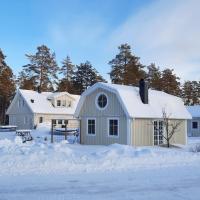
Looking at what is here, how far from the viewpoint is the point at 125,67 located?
226ft

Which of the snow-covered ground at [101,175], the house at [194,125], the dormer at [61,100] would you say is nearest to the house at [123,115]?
the snow-covered ground at [101,175]

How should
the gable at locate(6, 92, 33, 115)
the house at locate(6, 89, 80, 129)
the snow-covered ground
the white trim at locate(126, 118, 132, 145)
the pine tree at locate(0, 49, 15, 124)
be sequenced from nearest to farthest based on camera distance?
the snow-covered ground < the white trim at locate(126, 118, 132, 145) < the house at locate(6, 89, 80, 129) < the gable at locate(6, 92, 33, 115) < the pine tree at locate(0, 49, 15, 124)

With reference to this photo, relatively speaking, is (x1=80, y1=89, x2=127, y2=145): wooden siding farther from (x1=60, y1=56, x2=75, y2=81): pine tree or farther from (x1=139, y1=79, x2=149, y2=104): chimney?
(x1=60, y1=56, x2=75, y2=81): pine tree

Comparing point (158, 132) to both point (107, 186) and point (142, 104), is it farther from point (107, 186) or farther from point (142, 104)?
point (107, 186)

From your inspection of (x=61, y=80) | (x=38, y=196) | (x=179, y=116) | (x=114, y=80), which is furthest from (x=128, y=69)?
(x=38, y=196)

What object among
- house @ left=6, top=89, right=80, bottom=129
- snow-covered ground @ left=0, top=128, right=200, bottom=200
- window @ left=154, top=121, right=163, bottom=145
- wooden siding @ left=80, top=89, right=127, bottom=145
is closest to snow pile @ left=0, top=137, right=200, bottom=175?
snow-covered ground @ left=0, top=128, right=200, bottom=200

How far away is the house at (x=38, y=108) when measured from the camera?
50.6m

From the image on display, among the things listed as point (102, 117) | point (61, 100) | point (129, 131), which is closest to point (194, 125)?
point (61, 100)

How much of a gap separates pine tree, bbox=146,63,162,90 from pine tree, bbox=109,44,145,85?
6.51 feet

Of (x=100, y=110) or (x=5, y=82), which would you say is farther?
(x=5, y=82)

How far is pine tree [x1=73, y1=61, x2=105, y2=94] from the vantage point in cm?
7444

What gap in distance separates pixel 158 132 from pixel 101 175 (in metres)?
15.8

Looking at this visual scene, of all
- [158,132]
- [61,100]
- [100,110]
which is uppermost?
[61,100]

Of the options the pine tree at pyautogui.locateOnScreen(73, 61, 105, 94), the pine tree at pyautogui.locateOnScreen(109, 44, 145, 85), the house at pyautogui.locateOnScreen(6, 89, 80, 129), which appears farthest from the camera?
the pine tree at pyautogui.locateOnScreen(73, 61, 105, 94)
